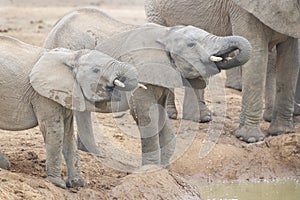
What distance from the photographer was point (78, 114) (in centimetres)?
722

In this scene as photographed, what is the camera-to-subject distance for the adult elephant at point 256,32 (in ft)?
26.0

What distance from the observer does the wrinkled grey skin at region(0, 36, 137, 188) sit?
A: 6133 millimetres

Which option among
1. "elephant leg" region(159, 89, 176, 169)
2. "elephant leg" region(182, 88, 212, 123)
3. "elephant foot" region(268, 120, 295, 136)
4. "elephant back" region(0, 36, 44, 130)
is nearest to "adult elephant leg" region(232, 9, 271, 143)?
"elephant foot" region(268, 120, 295, 136)

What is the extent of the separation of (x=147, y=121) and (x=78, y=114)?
68 cm

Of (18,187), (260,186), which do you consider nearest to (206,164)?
(260,186)

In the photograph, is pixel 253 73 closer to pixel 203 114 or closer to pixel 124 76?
pixel 203 114

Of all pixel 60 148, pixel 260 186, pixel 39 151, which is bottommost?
pixel 260 186

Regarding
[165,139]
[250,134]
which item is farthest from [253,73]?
[165,139]

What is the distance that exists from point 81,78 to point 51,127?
0.36 metres

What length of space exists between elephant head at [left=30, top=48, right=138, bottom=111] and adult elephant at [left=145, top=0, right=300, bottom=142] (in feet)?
6.98

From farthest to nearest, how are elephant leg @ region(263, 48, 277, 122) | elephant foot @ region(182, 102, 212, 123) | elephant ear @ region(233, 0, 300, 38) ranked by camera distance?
1. elephant leg @ region(263, 48, 277, 122)
2. elephant foot @ region(182, 102, 212, 123)
3. elephant ear @ region(233, 0, 300, 38)

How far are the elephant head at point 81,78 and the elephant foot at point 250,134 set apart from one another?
7.25ft

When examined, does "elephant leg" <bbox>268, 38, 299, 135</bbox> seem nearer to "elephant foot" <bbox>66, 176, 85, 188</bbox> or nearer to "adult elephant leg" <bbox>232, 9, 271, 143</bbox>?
"adult elephant leg" <bbox>232, 9, 271, 143</bbox>

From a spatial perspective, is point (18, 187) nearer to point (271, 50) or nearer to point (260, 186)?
point (260, 186)
